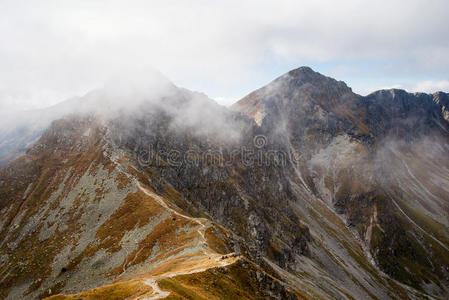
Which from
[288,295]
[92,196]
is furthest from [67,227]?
[288,295]

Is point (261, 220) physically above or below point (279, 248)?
above

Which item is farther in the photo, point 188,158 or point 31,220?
point 188,158

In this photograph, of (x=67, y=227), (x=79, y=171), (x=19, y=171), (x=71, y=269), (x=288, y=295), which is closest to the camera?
(x=288, y=295)

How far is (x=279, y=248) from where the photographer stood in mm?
180625

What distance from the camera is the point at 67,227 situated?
4252 inches

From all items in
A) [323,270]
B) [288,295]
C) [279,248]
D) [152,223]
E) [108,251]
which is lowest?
[323,270]

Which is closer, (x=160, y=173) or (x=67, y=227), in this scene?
(x=67, y=227)

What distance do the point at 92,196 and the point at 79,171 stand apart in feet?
93.3

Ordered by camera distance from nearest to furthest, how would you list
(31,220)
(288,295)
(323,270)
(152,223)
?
(288,295) → (152,223) → (31,220) → (323,270)

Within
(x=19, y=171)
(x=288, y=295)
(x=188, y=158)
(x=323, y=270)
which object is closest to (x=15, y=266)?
(x=19, y=171)

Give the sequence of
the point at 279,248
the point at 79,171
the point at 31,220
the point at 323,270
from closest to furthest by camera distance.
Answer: the point at 31,220
the point at 79,171
the point at 279,248
the point at 323,270

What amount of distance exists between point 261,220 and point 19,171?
6075 inches

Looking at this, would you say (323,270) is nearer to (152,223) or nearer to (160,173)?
(160,173)

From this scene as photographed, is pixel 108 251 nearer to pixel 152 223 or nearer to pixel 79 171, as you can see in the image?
pixel 152 223
